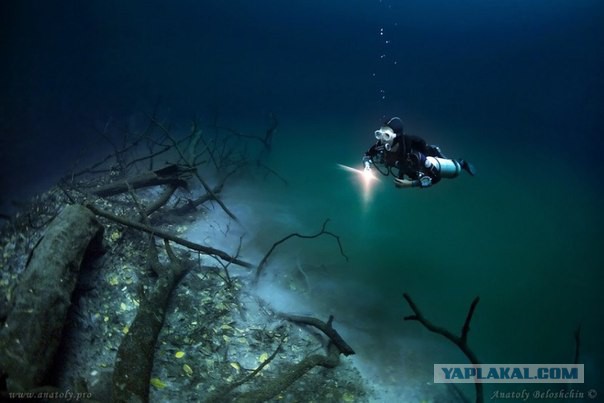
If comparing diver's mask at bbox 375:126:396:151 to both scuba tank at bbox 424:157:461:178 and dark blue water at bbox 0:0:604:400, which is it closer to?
scuba tank at bbox 424:157:461:178

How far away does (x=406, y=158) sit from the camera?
5457mm

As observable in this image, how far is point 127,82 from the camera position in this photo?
1296 inches

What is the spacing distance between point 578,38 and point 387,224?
73850mm

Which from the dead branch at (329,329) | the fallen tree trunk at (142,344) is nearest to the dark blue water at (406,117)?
the dead branch at (329,329)

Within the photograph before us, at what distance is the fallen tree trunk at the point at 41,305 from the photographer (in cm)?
287

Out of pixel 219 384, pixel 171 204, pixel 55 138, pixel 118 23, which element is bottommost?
pixel 219 384

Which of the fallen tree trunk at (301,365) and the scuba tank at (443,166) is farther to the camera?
the scuba tank at (443,166)

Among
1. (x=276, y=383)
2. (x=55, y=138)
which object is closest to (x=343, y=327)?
(x=276, y=383)

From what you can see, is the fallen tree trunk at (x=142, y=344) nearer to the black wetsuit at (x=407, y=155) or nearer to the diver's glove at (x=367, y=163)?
the diver's glove at (x=367, y=163)

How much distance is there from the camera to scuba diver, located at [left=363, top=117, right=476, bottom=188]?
5.25 m

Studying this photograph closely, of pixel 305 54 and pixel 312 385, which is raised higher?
pixel 305 54

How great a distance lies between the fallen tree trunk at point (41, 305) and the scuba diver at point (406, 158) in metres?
4.45

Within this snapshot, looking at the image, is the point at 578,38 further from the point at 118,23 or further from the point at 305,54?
the point at 118,23

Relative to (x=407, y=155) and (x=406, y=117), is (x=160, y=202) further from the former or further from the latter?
(x=406, y=117)
